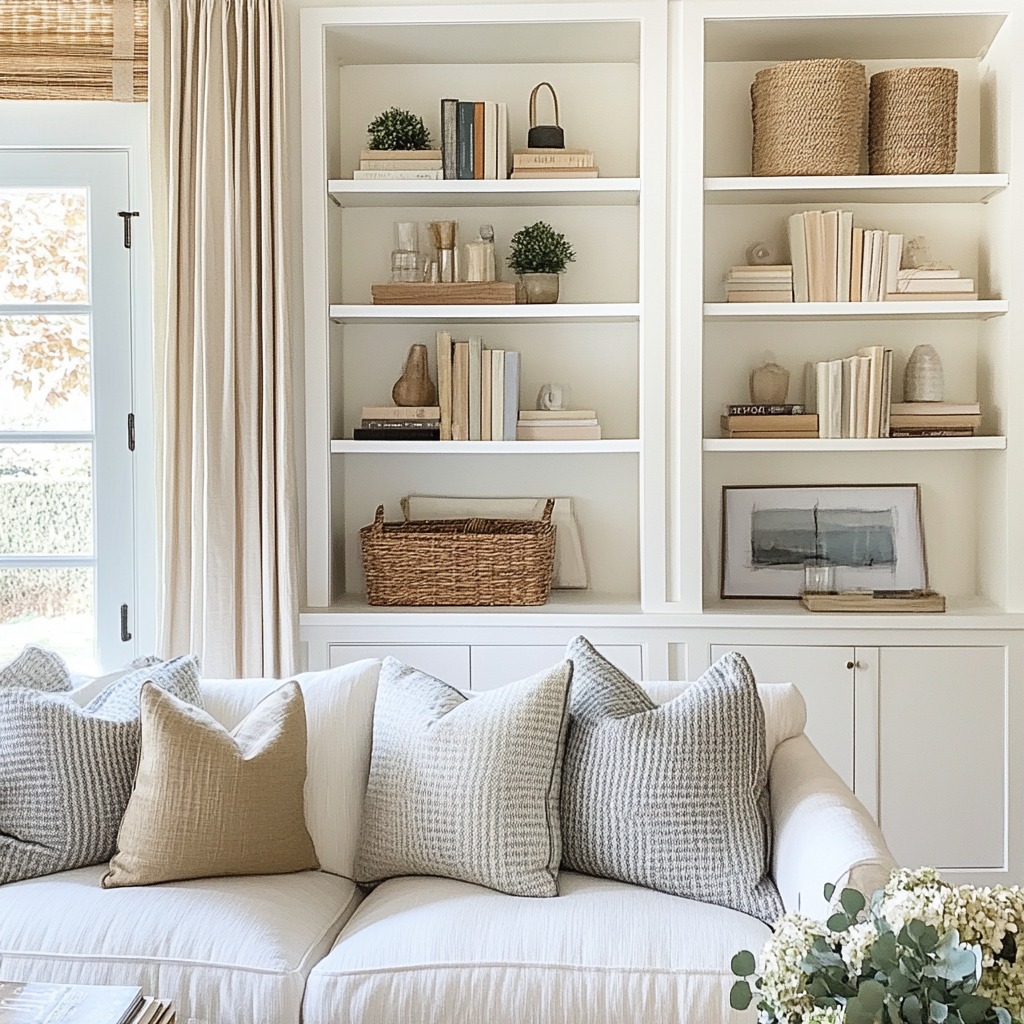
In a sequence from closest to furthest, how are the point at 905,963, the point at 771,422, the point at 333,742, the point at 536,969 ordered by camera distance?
the point at 905,963 → the point at 536,969 → the point at 333,742 → the point at 771,422

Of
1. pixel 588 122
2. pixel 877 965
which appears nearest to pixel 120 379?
pixel 588 122

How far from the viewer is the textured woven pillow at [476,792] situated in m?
2.19

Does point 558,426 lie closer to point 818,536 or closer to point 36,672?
point 818,536

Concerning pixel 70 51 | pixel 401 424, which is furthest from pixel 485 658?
pixel 70 51

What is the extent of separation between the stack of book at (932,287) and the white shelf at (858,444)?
381mm

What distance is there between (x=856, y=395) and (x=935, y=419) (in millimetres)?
224

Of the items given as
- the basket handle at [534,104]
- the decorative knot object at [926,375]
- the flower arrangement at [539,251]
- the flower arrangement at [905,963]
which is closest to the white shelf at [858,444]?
the decorative knot object at [926,375]

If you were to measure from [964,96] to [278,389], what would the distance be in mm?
2114

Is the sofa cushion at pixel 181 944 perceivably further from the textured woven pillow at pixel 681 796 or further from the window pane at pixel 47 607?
the window pane at pixel 47 607

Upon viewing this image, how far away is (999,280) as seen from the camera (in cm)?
331

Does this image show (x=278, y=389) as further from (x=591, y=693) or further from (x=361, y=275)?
(x=591, y=693)

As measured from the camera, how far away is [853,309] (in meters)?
3.25

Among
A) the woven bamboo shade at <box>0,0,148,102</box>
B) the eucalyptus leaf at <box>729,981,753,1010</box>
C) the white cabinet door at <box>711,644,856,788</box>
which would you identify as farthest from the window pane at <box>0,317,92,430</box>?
the eucalyptus leaf at <box>729,981,753,1010</box>

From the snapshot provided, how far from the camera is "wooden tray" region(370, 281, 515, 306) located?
331cm
